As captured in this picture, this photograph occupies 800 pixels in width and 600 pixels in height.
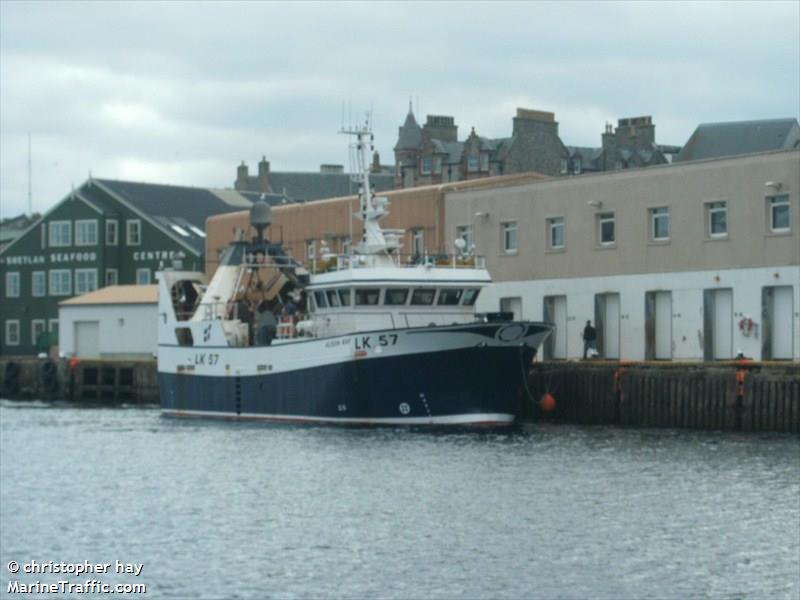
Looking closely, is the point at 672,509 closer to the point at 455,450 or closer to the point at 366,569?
the point at 366,569

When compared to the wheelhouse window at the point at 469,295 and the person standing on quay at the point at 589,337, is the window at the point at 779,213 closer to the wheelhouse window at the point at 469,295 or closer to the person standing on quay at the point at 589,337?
the person standing on quay at the point at 589,337

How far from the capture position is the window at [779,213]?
44156 millimetres

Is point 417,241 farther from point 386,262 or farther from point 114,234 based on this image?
point 114,234

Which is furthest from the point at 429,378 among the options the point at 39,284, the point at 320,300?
the point at 39,284

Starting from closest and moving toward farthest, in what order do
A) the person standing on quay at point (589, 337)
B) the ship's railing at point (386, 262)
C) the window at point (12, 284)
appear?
the ship's railing at point (386, 262) < the person standing on quay at point (589, 337) < the window at point (12, 284)

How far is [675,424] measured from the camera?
4138 cm

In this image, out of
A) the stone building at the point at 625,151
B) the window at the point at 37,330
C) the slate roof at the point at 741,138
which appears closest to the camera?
the slate roof at the point at 741,138

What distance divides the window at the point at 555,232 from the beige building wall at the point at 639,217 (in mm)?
159

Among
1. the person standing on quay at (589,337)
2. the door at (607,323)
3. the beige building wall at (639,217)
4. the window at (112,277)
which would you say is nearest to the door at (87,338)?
the window at (112,277)

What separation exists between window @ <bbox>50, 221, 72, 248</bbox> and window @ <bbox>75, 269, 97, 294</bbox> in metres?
1.81

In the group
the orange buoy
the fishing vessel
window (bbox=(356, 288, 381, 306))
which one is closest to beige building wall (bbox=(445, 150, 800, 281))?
the fishing vessel

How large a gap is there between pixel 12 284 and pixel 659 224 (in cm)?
4835

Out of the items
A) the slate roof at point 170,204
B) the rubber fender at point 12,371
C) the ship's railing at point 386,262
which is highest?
the slate roof at point 170,204

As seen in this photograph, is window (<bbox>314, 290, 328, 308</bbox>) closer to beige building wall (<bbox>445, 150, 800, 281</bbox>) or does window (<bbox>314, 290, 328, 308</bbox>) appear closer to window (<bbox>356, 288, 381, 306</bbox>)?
window (<bbox>356, 288, 381, 306</bbox>)
